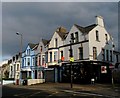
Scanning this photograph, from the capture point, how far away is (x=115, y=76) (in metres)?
39.7

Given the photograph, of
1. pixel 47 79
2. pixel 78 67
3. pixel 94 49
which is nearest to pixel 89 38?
pixel 94 49

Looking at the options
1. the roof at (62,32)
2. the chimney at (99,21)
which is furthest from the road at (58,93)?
the roof at (62,32)

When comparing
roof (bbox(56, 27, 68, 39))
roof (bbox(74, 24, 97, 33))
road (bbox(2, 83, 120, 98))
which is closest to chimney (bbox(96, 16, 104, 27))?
roof (bbox(74, 24, 97, 33))

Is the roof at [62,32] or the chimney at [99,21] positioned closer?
the chimney at [99,21]

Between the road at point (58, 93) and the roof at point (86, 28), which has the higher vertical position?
the roof at point (86, 28)

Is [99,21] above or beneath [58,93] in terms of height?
above

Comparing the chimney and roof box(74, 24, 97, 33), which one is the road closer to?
roof box(74, 24, 97, 33)

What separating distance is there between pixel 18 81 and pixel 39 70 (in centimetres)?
583

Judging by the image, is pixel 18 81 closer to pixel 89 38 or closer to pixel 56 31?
pixel 56 31

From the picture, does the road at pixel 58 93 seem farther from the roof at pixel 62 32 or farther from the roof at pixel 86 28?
the roof at pixel 62 32

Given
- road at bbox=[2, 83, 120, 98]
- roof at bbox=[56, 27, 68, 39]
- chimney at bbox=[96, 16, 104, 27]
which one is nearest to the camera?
road at bbox=[2, 83, 120, 98]

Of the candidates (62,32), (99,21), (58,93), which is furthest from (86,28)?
(58,93)

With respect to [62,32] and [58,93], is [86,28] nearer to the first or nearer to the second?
[62,32]

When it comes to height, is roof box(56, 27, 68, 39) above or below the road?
above
